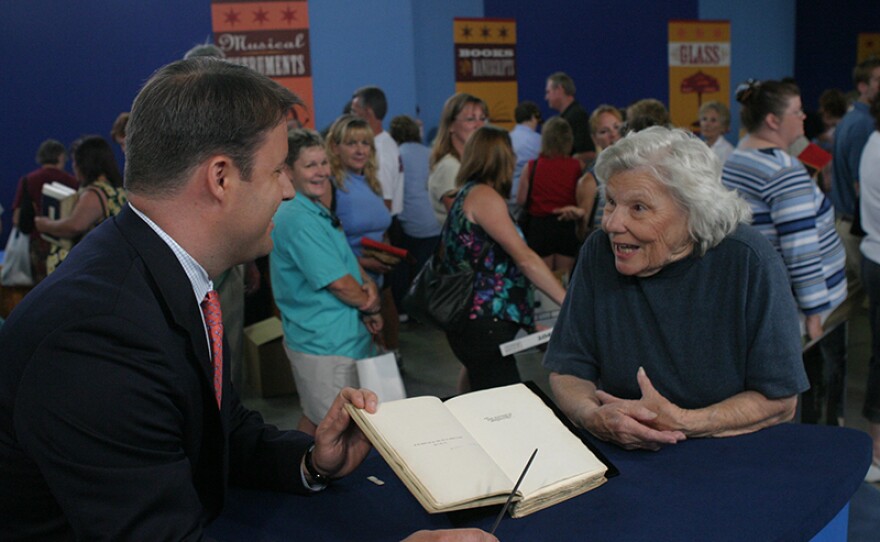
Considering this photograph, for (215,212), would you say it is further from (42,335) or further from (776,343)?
(776,343)

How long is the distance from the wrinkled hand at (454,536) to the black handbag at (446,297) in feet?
6.39

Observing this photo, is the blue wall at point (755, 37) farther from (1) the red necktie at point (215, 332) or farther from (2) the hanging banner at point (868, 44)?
(1) the red necktie at point (215, 332)

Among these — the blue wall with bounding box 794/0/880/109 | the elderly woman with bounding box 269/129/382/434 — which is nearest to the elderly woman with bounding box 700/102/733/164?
the elderly woman with bounding box 269/129/382/434

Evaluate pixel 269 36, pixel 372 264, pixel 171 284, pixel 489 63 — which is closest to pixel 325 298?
pixel 372 264

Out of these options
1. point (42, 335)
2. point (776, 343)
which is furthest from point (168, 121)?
point (776, 343)

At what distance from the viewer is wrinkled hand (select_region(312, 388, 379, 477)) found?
1399 millimetres

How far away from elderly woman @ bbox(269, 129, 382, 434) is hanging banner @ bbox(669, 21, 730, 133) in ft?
26.6

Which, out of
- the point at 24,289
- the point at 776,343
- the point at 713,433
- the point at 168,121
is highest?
the point at 168,121

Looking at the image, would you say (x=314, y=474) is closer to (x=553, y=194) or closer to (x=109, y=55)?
(x=553, y=194)

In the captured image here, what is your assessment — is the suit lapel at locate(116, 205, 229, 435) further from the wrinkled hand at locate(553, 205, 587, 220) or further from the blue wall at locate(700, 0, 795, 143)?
the blue wall at locate(700, 0, 795, 143)

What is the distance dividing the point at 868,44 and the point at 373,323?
10780mm

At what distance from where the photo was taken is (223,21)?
22.4ft

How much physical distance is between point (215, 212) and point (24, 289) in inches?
182

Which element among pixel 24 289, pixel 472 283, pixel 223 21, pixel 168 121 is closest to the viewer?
pixel 168 121
